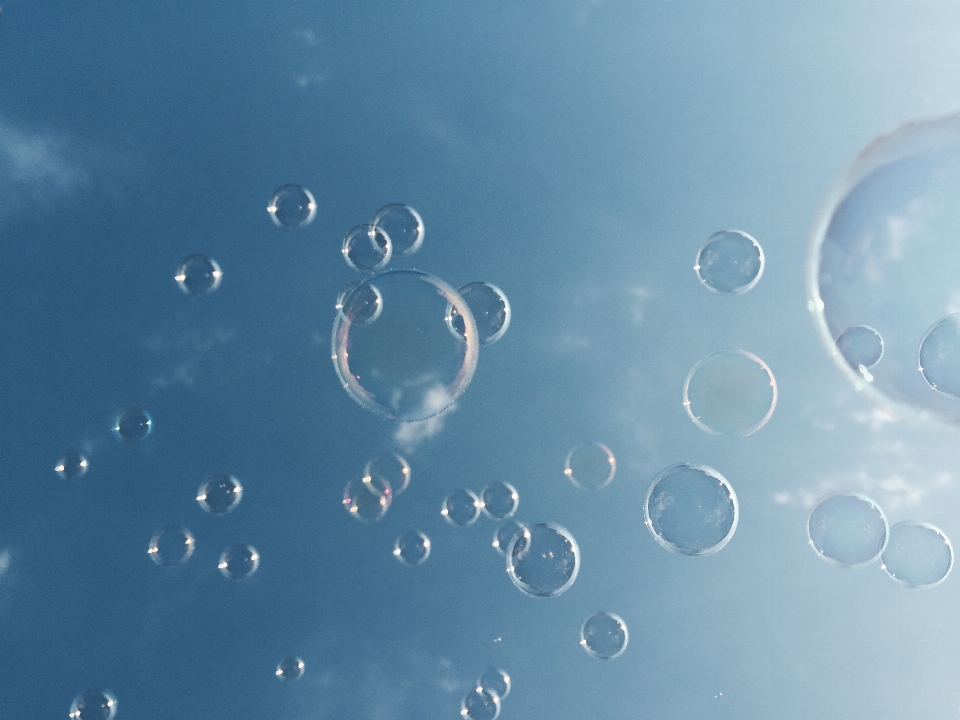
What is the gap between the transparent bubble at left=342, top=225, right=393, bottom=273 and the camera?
11727 mm

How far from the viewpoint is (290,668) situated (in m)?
12.8

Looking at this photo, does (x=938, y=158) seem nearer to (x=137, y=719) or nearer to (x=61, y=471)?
(x=61, y=471)

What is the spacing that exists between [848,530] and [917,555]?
121 centimetres

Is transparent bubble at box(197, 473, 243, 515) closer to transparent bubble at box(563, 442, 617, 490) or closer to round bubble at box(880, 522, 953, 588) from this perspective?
transparent bubble at box(563, 442, 617, 490)

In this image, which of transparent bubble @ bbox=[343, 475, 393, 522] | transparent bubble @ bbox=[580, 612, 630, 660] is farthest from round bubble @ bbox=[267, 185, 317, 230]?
transparent bubble @ bbox=[580, 612, 630, 660]

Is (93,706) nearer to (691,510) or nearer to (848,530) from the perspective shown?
(691,510)

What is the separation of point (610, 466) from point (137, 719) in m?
9.67

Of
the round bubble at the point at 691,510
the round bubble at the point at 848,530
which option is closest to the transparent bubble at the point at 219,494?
the round bubble at the point at 691,510

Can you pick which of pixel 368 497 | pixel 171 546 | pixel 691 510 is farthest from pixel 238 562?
pixel 691 510

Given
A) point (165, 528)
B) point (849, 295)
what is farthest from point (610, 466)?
point (165, 528)

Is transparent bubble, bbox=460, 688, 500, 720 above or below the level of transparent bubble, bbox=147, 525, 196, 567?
above

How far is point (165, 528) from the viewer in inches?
509

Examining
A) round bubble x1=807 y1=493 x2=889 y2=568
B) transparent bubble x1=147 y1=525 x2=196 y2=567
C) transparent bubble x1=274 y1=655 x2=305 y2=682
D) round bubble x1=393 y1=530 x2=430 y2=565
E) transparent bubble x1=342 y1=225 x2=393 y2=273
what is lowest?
transparent bubble x1=274 y1=655 x2=305 y2=682

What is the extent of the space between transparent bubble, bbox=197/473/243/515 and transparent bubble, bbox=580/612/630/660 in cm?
637
